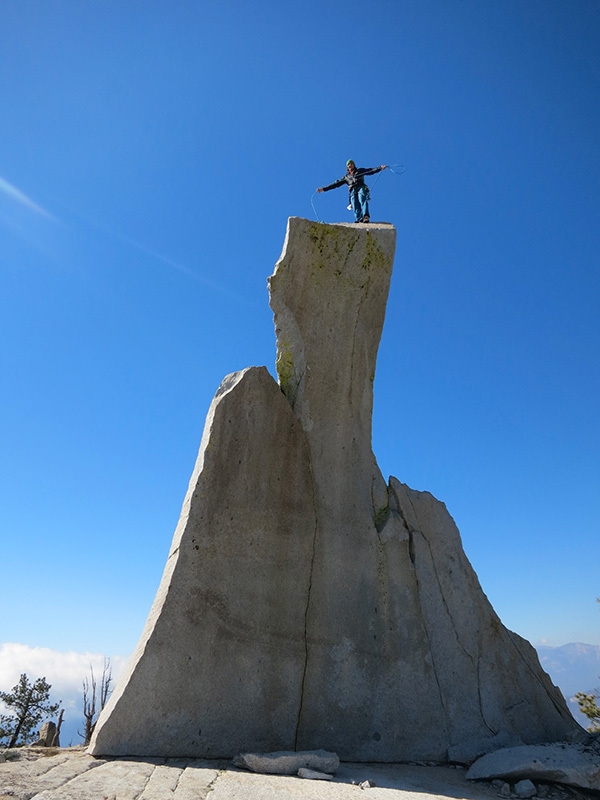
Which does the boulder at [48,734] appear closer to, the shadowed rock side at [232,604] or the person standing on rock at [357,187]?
the shadowed rock side at [232,604]

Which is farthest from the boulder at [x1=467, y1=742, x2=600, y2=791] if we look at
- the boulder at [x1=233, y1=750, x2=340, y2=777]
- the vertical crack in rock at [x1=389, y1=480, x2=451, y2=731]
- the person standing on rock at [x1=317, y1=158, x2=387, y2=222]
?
the person standing on rock at [x1=317, y1=158, x2=387, y2=222]

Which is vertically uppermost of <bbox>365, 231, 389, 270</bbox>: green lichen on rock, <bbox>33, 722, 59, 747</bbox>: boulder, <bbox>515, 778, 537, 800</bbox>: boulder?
<bbox>365, 231, 389, 270</bbox>: green lichen on rock

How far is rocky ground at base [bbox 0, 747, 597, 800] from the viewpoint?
4.17 meters

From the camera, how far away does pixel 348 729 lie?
20.9 ft

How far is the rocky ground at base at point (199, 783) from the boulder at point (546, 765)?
94 millimetres

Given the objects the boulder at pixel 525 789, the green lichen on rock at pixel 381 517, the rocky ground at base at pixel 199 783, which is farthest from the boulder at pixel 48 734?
the boulder at pixel 525 789

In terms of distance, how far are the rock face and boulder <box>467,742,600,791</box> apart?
0.77m

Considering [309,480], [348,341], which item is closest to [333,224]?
[348,341]

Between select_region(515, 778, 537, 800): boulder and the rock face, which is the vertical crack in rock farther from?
select_region(515, 778, 537, 800): boulder

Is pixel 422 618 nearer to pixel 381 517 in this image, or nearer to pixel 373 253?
pixel 381 517

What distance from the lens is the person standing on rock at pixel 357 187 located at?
10.3 m

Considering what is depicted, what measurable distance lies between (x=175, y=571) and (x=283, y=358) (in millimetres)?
3560

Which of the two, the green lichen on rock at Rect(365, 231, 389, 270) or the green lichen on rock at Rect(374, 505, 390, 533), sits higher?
the green lichen on rock at Rect(365, 231, 389, 270)

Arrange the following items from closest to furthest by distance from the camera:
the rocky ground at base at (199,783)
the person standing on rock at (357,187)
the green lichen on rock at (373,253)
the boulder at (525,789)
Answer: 1. the rocky ground at base at (199,783)
2. the boulder at (525,789)
3. the green lichen on rock at (373,253)
4. the person standing on rock at (357,187)
